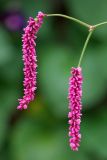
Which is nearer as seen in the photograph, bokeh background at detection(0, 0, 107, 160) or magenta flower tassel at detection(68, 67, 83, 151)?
magenta flower tassel at detection(68, 67, 83, 151)

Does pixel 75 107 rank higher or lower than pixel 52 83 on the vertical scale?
lower

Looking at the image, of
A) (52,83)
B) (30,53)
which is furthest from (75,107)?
(52,83)

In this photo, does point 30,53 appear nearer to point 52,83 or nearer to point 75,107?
point 75,107

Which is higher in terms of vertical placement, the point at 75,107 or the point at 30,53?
the point at 30,53

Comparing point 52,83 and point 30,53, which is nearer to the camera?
point 30,53

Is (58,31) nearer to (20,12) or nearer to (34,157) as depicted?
(20,12)

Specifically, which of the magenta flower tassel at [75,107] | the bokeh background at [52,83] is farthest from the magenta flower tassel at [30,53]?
the bokeh background at [52,83]

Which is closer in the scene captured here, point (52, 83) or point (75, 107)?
point (75, 107)

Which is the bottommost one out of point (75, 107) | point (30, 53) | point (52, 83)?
point (75, 107)

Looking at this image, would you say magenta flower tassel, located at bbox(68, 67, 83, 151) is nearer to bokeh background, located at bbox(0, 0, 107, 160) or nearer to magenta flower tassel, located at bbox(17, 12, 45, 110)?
magenta flower tassel, located at bbox(17, 12, 45, 110)

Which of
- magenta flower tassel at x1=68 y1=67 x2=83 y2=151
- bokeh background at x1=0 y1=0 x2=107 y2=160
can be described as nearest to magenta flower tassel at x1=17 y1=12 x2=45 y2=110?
magenta flower tassel at x1=68 y1=67 x2=83 y2=151
